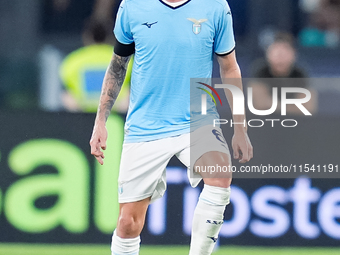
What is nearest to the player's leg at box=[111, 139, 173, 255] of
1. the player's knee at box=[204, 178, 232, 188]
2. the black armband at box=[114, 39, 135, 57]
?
the player's knee at box=[204, 178, 232, 188]

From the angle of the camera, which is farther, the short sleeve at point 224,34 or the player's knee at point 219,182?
the short sleeve at point 224,34

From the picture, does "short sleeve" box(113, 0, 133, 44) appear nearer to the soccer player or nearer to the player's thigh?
the soccer player

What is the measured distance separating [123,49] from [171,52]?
36 cm

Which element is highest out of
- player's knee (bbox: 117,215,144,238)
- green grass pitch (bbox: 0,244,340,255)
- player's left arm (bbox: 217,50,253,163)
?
player's left arm (bbox: 217,50,253,163)

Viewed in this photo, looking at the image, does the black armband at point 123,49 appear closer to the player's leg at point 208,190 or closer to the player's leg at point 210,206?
the player's leg at point 208,190

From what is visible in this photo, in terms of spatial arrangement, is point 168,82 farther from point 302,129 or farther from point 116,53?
point 302,129

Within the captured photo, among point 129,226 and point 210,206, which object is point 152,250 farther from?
point 210,206

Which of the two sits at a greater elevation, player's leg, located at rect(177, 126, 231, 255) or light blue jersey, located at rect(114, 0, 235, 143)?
light blue jersey, located at rect(114, 0, 235, 143)

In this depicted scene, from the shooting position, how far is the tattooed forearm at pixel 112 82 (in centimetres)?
349

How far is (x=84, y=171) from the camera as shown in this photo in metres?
4.67

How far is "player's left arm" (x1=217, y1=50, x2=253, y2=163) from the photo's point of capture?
10.4 ft

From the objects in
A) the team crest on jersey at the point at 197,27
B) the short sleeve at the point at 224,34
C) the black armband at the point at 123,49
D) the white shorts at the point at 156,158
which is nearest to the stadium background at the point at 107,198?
the black armband at the point at 123,49

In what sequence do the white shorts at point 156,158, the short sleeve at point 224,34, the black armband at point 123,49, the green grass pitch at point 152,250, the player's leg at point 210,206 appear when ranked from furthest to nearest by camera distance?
the green grass pitch at point 152,250
the black armband at point 123,49
the short sleeve at point 224,34
the white shorts at point 156,158
the player's leg at point 210,206

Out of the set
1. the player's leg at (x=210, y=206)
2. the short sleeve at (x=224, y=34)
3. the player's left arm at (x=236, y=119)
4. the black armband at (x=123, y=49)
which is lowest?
the player's leg at (x=210, y=206)
